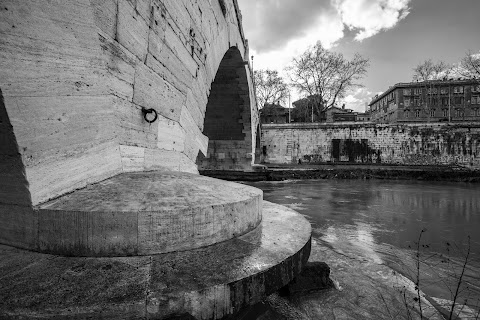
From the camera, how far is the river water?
3.43m

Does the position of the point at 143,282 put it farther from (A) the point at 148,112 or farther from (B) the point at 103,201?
(A) the point at 148,112

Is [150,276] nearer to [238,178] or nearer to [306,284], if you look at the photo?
[306,284]

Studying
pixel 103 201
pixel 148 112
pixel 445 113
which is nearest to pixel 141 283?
pixel 103 201

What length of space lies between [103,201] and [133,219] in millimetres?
211

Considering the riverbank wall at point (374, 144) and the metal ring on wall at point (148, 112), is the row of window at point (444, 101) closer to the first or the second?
the riverbank wall at point (374, 144)

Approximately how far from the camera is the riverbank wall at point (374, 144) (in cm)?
1877

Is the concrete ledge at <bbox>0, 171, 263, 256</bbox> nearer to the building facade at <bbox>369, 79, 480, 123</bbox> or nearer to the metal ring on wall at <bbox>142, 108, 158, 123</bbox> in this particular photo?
the metal ring on wall at <bbox>142, 108, 158, 123</bbox>

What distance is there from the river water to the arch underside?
288 cm

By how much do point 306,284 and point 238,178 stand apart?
1225 centimetres

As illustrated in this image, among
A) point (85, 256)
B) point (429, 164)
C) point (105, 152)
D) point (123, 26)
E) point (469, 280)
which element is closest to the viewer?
point (85, 256)

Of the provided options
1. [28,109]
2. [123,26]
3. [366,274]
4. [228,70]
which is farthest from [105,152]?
[228,70]

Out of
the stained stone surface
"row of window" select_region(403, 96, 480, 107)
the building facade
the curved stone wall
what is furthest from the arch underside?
"row of window" select_region(403, 96, 480, 107)

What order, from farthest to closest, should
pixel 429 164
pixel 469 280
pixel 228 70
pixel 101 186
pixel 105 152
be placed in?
1. pixel 429 164
2. pixel 228 70
3. pixel 469 280
4. pixel 105 152
5. pixel 101 186

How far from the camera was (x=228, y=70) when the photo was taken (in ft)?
26.7
